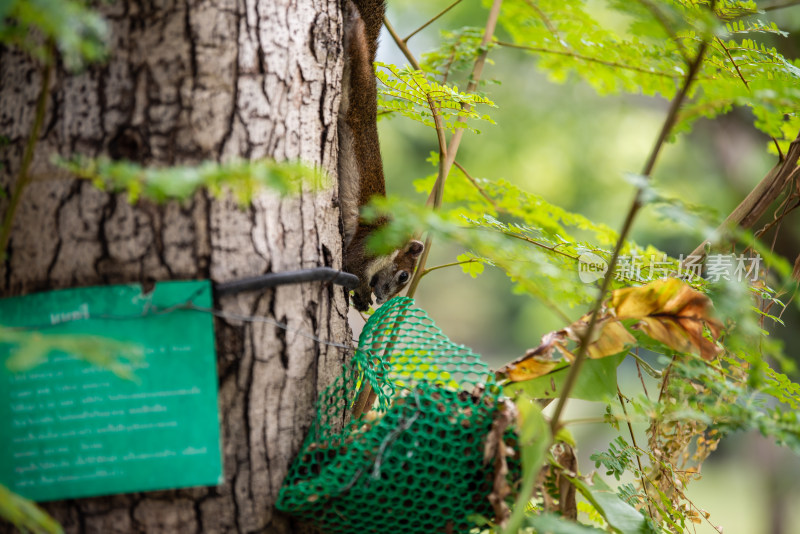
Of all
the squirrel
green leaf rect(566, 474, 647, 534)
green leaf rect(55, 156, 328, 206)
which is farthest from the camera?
the squirrel

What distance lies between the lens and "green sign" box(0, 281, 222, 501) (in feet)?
3.60

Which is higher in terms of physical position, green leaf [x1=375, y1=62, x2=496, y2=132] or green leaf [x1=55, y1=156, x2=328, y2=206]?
green leaf [x1=55, y1=156, x2=328, y2=206]

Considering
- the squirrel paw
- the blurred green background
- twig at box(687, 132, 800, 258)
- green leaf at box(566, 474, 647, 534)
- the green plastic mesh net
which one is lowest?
the blurred green background

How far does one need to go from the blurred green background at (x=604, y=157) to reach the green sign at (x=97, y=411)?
454 centimetres

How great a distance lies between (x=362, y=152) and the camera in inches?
98.0

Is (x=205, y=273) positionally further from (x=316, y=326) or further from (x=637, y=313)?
(x=637, y=313)

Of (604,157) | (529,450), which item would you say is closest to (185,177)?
(529,450)

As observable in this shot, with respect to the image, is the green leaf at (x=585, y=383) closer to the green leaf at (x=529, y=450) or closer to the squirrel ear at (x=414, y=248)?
the green leaf at (x=529, y=450)

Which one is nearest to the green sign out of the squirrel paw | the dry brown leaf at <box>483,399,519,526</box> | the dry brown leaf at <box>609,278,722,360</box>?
the dry brown leaf at <box>483,399,519,526</box>

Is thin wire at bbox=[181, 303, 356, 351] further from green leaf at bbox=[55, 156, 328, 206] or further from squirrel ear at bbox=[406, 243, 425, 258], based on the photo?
squirrel ear at bbox=[406, 243, 425, 258]

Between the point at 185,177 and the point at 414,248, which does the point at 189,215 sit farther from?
the point at 414,248

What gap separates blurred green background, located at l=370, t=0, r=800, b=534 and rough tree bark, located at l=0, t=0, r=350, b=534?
427 centimetres

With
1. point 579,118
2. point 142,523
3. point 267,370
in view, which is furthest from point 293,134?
point 579,118

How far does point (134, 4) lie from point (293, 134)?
358 mm
